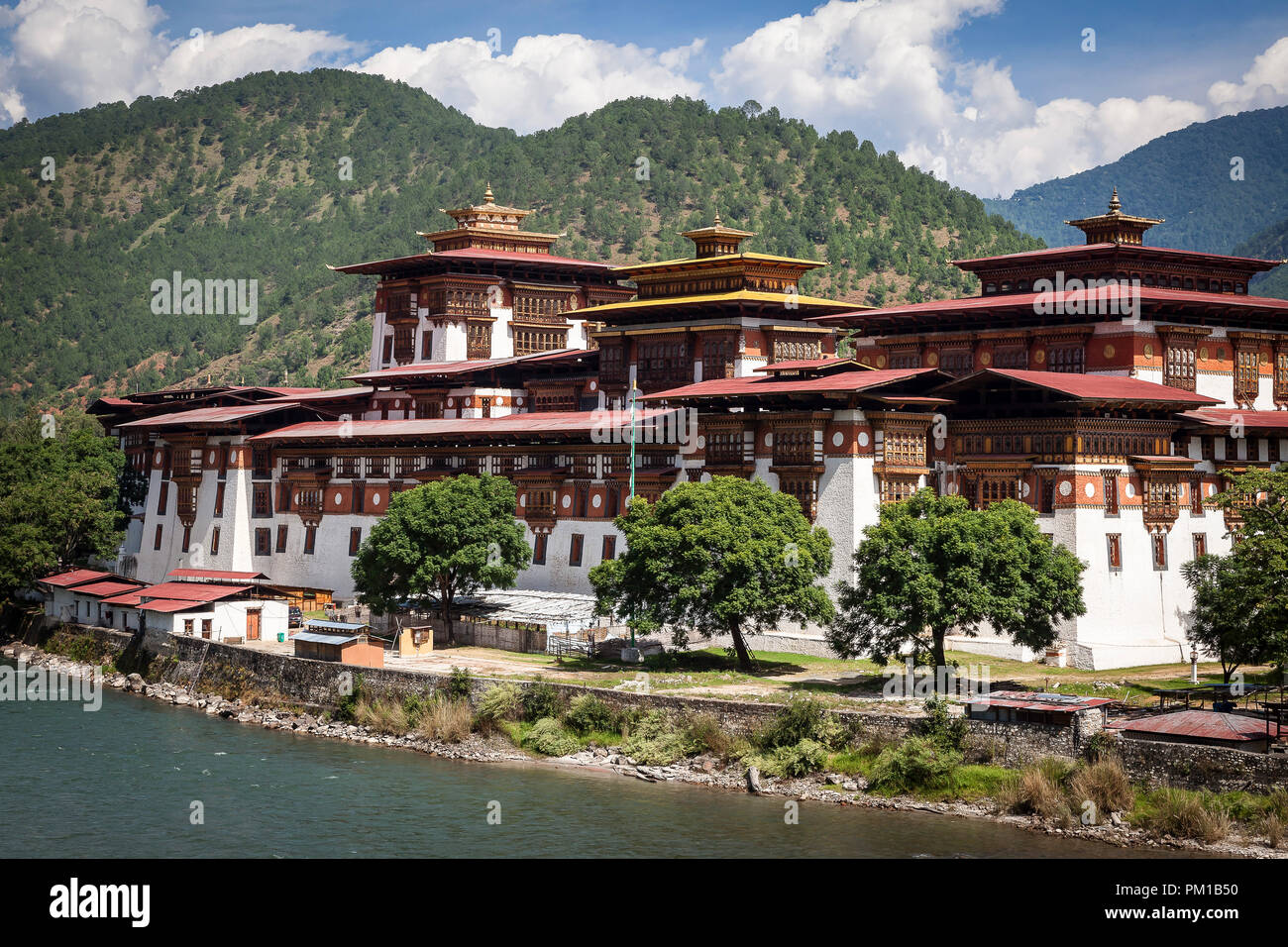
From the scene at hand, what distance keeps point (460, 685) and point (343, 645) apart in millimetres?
8504

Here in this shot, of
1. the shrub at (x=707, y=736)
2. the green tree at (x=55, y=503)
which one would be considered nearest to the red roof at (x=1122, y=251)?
the shrub at (x=707, y=736)

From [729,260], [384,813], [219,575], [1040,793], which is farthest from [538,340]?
[1040,793]

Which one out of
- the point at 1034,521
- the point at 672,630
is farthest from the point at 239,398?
the point at 1034,521

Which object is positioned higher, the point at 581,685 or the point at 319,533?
the point at 319,533

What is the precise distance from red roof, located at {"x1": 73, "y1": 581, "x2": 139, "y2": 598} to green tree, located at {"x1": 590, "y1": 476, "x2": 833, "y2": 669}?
31407mm

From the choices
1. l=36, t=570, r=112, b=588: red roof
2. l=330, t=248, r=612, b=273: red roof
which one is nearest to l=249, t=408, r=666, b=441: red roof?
l=36, t=570, r=112, b=588: red roof

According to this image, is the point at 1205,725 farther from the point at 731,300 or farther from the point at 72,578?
the point at 72,578

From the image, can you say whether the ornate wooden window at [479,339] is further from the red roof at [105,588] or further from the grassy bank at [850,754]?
the grassy bank at [850,754]

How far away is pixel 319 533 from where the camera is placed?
88.8 m

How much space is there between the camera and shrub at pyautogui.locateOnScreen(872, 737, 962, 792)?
4972cm

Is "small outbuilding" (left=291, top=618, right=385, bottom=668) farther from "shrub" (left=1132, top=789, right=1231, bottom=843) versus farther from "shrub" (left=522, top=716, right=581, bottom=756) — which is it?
"shrub" (left=1132, top=789, right=1231, bottom=843)

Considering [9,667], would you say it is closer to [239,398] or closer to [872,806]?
[239,398]
